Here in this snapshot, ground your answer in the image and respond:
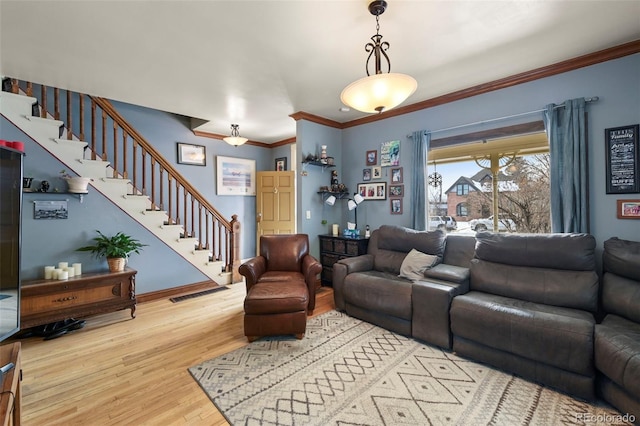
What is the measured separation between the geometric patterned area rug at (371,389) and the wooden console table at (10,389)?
991 mm

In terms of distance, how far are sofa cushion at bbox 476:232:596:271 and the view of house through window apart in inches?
Answer: 21.4

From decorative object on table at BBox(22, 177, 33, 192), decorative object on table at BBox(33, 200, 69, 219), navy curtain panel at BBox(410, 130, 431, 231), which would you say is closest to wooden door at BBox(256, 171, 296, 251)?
navy curtain panel at BBox(410, 130, 431, 231)

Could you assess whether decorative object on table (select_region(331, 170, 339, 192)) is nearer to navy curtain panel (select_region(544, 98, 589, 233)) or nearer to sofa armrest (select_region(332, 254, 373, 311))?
sofa armrest (select_region(332, 254, 373, 311))

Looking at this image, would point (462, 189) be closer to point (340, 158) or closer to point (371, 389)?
point (340, 158)

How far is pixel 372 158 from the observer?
424cm

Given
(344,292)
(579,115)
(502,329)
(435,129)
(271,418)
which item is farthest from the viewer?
(435,129)

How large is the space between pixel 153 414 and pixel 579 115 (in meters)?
4.22

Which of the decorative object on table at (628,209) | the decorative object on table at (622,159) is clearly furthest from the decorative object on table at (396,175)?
the decorative object on table at (628,209)

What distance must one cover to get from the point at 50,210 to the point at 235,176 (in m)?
3.18

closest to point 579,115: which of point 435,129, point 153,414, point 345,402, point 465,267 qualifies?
point 435,129

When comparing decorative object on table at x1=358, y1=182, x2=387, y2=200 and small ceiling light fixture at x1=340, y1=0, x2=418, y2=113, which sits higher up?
small ceiling light fixture at x1=340, y1=0, x2=418, y2=113

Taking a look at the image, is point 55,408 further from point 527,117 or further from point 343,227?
point 527,117

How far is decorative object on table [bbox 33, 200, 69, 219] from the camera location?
312cm

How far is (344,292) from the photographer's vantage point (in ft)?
10.6
